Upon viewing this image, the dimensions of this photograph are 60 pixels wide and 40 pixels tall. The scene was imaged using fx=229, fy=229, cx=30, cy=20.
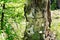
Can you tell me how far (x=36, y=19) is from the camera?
539 centimetres

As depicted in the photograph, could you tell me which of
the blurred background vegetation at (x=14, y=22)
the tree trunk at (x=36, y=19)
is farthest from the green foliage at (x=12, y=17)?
the tree trunk at (x=36, y=19)

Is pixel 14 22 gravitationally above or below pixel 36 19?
below

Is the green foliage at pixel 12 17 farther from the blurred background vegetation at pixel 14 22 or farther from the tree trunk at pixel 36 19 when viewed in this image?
the tree trunk at pixel 36 19

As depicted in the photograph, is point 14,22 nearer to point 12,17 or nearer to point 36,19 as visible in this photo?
point 12,17

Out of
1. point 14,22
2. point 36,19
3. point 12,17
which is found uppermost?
point 36,19

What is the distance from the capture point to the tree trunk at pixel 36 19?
17.6ft

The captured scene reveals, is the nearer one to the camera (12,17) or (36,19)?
(36,19)

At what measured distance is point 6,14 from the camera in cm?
845

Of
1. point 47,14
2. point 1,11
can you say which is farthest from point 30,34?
point 1,11

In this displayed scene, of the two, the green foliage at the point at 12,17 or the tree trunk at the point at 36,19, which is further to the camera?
the green foliage at the point at 12,17

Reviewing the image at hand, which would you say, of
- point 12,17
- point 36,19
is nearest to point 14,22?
point 12,17

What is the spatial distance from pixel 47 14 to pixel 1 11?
2938 mm

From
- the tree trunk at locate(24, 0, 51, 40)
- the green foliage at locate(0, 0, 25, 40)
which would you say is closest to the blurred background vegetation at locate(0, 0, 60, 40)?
the green foliage at locate(0, 0, 25, 40)

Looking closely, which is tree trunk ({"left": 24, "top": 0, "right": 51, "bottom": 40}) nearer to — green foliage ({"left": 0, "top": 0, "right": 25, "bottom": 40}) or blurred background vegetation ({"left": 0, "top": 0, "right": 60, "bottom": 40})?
blurred background vegetation ({"left": 0, "top": 0, "right": 60, "bottom": 40})
